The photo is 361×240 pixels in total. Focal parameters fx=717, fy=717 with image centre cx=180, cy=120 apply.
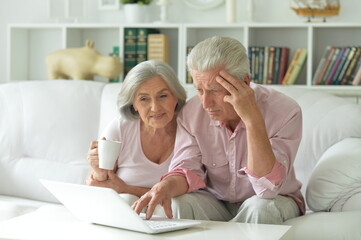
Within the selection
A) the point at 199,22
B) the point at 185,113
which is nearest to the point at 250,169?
the point at 185,113

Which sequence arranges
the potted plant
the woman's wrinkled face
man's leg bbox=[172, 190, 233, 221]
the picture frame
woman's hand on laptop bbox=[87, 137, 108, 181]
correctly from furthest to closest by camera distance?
the picture frame < the potted plant < the woman's wrinkled face < woman's hand on laptop bbox=[87, 137, 108, 181] < man's leg bbox=[172, 190, 233, 221]

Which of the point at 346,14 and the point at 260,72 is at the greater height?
the point at 346,14

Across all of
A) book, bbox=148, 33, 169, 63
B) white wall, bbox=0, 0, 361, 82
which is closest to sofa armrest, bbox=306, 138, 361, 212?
white wall, bbox=0, 0, 361, 82

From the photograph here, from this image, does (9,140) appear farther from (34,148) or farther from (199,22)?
(199,22)

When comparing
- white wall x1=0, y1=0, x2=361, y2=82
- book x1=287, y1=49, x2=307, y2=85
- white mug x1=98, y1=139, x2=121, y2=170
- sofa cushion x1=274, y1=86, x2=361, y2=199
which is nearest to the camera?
white mug x1=98, y1=139, x2=121, y2=170

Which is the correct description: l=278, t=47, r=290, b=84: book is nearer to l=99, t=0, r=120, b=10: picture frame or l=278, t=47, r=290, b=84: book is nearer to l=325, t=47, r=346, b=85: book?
l=325, t=47, r=346, b=85: book

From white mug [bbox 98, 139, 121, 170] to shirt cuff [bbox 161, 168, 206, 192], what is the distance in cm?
26

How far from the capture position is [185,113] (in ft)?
8.45

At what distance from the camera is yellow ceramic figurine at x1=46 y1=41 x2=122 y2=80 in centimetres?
413

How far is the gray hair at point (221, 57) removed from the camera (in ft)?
7.59

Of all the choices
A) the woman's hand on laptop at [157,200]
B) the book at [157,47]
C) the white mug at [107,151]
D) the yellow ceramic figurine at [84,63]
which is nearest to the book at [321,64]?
the book at [157,47]

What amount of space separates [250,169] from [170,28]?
2360 millimetres

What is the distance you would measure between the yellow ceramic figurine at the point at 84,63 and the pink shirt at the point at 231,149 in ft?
5.34

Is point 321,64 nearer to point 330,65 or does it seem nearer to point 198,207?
point 330,65
